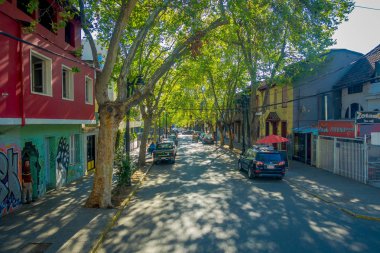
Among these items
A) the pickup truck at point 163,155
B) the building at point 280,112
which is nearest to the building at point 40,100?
the pickup truck at point 163,155

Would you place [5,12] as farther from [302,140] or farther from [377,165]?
[302,140]

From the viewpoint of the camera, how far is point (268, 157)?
1916cm

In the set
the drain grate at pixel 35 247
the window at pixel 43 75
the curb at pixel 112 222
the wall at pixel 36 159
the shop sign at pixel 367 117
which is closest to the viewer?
the drain grate at pixel 35 247

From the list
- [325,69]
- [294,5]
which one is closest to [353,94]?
[325,69]

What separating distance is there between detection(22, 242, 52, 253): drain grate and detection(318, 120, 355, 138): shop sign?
16.8 metres

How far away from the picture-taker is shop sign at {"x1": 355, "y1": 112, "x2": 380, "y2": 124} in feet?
54.5

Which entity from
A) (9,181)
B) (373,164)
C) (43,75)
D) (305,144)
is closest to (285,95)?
(305,144)

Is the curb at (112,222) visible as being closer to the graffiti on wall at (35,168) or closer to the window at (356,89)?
the graffiti on wall at (35,168)

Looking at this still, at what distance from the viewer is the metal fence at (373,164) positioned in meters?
17.5

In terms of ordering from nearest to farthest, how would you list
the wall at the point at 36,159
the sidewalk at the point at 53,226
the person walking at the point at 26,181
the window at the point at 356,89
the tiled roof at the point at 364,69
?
the sidewalk at the point at 53,226 → the wall at the point at 36,159 → the person walking at the point at 26,181 → the tiled roof at the point at 364,69 → the window at the point at 356,89

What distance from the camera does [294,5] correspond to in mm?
13320

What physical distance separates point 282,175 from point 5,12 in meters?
15.1

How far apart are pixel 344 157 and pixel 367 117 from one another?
4.08m

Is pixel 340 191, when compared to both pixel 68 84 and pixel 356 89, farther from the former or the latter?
pixel 68 84
